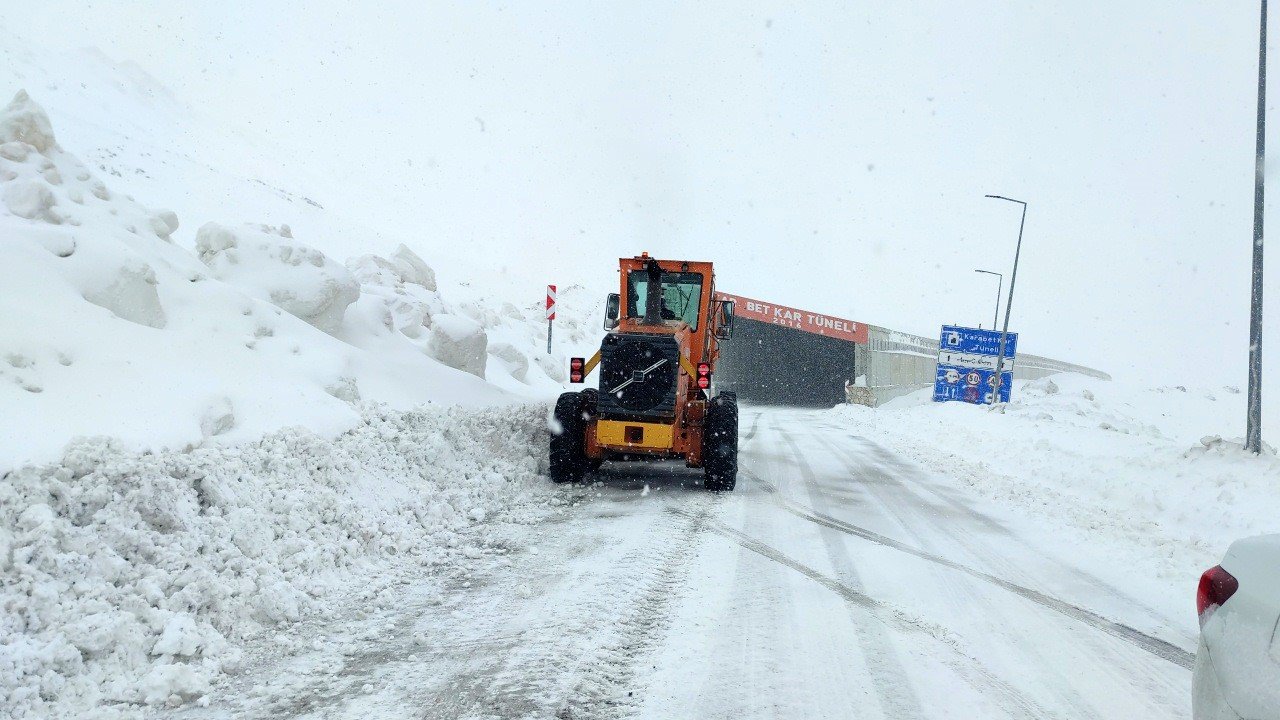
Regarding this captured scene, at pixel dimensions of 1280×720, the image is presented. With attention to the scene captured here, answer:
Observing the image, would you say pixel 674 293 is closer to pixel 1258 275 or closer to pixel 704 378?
pixel 704 378

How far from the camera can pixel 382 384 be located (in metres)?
→ 9.84

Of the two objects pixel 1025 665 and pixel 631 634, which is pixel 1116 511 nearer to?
pixel 1025 665

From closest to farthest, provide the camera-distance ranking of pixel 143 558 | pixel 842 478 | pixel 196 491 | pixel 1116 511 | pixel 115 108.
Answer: pixel 143 558 → pixel 196 491 → pixel 1116 511 → pixel 842 478 → pixel 115 108

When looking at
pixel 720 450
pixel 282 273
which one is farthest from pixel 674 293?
pixel 282 273

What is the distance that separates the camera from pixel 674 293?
11539 millimetres

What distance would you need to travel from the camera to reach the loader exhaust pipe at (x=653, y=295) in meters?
11.0

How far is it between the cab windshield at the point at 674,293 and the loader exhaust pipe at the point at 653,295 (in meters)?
0.17

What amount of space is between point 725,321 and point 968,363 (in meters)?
22.4

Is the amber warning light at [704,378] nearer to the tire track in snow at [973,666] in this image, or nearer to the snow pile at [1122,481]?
the tire track in snow at [973,666]

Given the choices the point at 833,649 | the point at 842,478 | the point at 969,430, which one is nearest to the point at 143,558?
the point at 833,649

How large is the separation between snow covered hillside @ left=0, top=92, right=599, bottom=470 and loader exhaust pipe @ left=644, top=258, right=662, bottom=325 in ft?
8.86

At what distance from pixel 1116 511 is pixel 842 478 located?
360 cm

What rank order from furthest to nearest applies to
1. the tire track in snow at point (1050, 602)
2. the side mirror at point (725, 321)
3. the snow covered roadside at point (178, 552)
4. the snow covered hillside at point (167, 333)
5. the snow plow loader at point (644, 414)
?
1. the side mirror at point (725, 321)
2. the snow plow loader at point (644, 414)
3. the snow covered hillside at point (167, 333)
4. the tire track in snow at point (1050, 602)
5. the snow covered roadside at point (178, 552)

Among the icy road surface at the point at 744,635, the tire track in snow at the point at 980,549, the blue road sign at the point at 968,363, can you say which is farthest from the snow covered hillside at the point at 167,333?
the blue road sign at the point at 968,363
